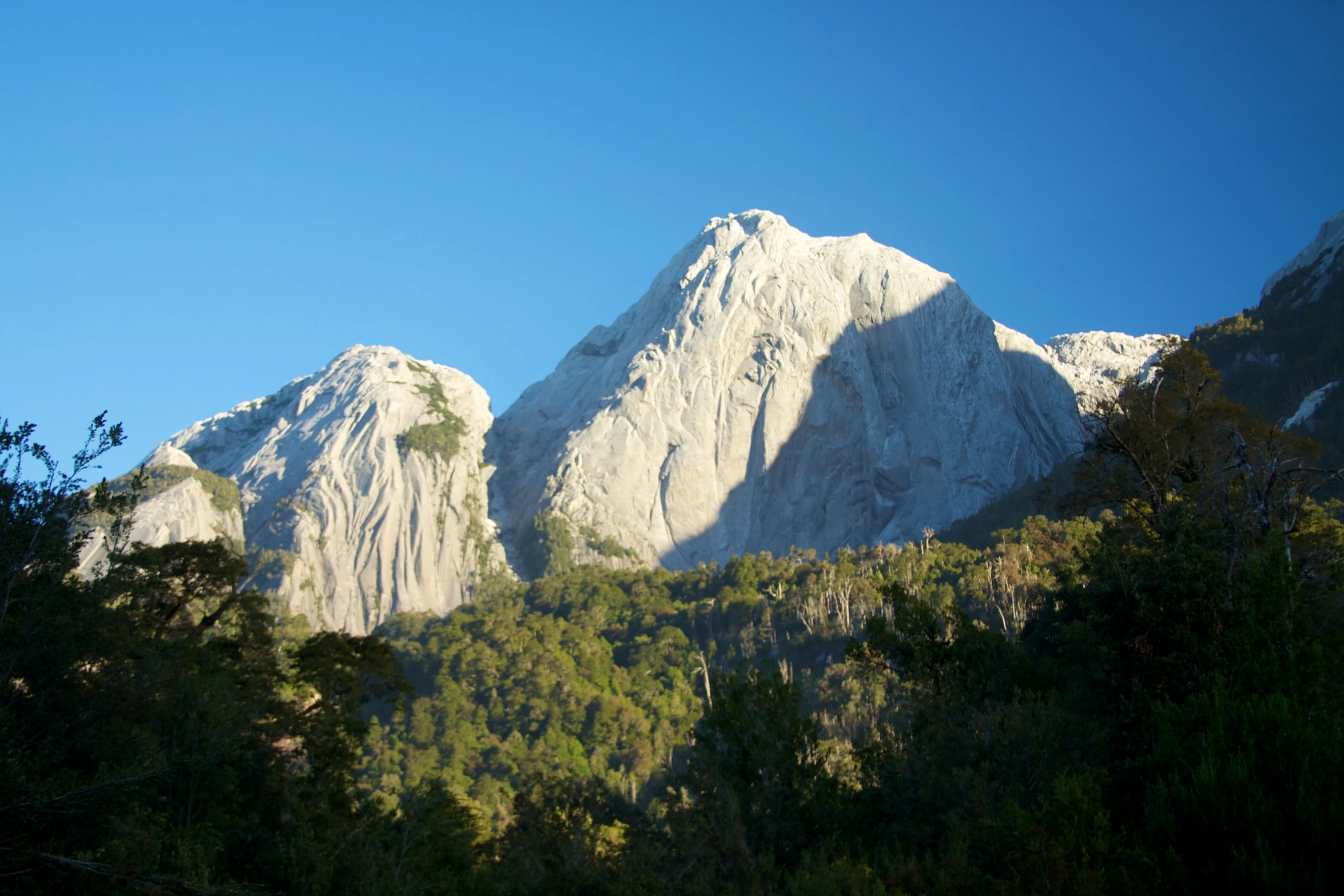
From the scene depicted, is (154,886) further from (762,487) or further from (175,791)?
(762,487)

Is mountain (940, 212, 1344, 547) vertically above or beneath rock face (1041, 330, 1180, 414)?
beneath

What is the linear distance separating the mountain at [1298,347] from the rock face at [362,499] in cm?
8207

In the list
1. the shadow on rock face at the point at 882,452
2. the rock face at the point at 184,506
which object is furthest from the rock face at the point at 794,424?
the rock face at the point at 184,506

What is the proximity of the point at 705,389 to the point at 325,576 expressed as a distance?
49.3 meters

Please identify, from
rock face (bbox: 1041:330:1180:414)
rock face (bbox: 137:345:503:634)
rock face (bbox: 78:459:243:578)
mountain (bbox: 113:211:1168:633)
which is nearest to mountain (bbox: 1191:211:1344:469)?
mountain (bbox: 113:211:1168:633)

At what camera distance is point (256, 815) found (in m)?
24.1

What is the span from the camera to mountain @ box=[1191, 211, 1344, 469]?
77875 millimetres

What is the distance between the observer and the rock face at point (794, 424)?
391 ft

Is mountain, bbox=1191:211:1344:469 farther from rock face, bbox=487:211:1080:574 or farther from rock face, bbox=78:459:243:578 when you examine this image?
rock face, bbox=78:459:243:578

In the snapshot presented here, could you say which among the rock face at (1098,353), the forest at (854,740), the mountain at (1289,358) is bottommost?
the forest at (854,740)

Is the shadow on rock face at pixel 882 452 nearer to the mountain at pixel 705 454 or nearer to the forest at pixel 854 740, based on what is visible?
the mountain at pixel 705 454

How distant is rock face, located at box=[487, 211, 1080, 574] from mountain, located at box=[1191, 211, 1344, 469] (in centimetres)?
2686

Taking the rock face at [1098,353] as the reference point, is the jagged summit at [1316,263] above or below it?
below

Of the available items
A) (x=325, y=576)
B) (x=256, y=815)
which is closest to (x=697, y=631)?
(x=325, y=576)
